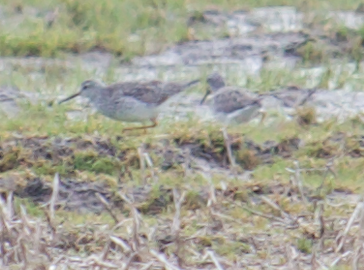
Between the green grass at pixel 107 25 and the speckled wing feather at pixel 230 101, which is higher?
the speckled wing feather at pixel 230 101

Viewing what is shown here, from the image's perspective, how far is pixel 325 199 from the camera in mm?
7230

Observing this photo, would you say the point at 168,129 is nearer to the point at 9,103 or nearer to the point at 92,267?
the point at 9,103

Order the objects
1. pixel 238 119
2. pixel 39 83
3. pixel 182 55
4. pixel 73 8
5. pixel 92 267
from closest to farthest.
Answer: pixel 92 267
pixel 238 119
pixel 39 83
pixel 182 55
pixel 73 8

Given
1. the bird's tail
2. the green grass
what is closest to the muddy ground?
the green grass

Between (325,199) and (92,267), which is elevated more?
(92,267)

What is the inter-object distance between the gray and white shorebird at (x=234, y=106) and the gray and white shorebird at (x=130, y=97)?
14.0 inches

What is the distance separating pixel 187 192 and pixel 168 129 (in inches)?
58.3

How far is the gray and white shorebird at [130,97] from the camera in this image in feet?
30.0

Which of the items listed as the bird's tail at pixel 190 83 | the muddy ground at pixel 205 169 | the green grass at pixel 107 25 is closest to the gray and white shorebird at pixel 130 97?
the bird's tail at pixel 190 83

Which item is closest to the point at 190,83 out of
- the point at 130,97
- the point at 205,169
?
the point at 130,97

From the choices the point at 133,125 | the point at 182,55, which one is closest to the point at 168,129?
the point at 133,125

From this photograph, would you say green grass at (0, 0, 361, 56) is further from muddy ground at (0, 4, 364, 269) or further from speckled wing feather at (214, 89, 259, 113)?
speckled wing feather at (214, 89, 259, 113)

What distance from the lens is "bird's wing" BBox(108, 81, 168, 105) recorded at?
9.34m

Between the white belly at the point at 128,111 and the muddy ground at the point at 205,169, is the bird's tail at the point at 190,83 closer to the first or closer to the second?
the muddy ground at the point at 205,169
